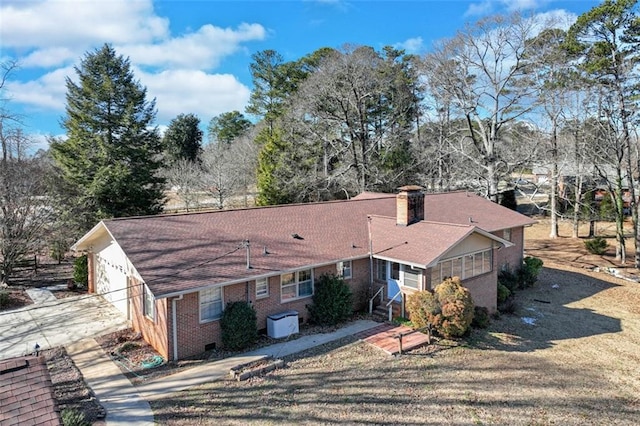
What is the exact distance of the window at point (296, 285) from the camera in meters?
14.8

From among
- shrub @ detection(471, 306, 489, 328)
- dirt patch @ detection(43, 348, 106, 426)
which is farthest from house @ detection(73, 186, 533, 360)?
dirt patch @ detection(43, 348, 106, 426)

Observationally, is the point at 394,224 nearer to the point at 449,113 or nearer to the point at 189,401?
the point at 189,401

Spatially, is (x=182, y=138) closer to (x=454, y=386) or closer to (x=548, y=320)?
(x=548, y=320)

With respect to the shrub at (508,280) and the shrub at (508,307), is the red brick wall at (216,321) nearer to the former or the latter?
the shrub at (508,307)

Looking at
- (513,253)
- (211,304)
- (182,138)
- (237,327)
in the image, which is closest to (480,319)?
(513,253)

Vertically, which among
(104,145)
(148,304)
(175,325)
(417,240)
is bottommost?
(175,325)

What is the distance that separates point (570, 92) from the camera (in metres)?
28.4

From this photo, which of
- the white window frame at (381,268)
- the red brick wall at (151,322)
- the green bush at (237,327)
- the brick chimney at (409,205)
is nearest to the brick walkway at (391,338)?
the white window frame at (381,268)

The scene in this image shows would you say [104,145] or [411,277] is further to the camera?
[104,145]

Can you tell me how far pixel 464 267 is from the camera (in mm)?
16547

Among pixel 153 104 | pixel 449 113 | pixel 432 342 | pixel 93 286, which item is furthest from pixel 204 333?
pixel 449 113

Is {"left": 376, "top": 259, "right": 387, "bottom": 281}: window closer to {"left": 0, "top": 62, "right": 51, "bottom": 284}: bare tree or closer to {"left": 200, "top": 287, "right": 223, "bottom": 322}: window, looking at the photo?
{"left": 200, "top": 287, "right": 223, "bottom": 322}: window

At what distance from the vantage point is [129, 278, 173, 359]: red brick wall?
12.2 meters

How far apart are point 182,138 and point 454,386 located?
180 ft
